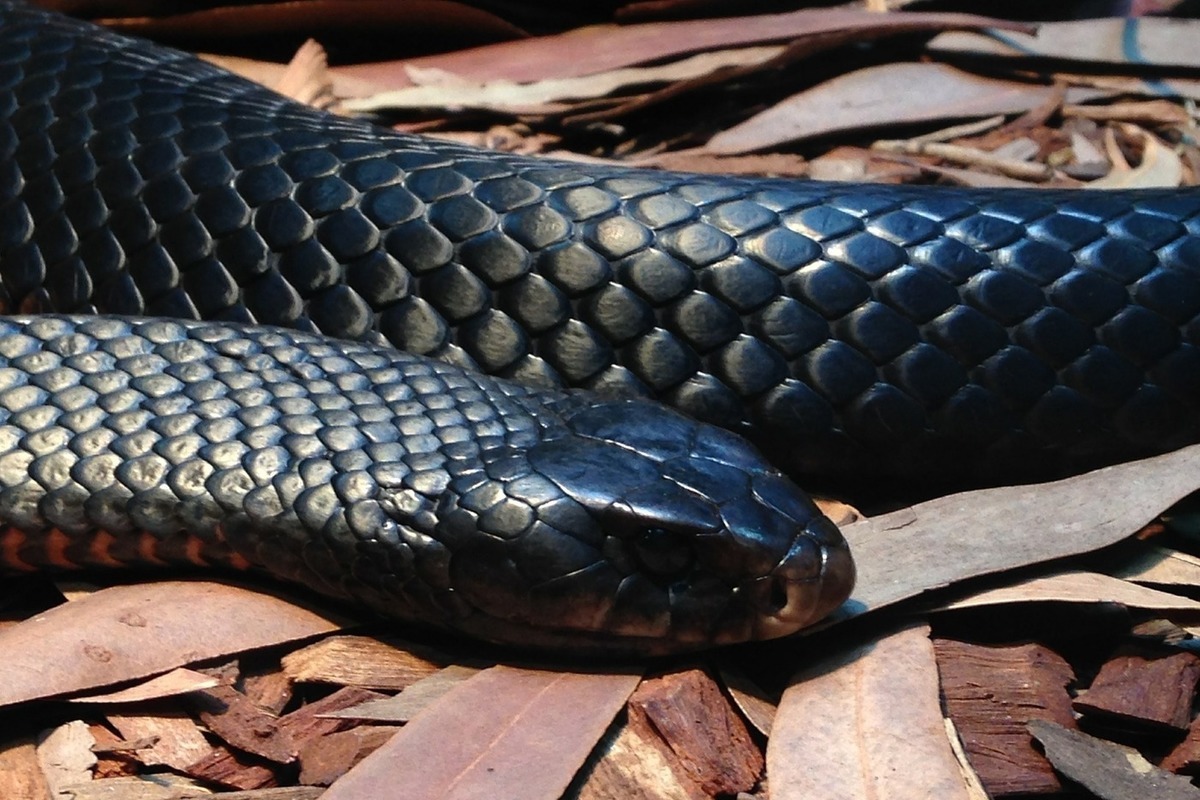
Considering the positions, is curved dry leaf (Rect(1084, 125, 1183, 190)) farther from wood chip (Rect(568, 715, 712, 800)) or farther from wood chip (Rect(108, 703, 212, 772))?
wood chip (Rect(108, 703, 212, 772))

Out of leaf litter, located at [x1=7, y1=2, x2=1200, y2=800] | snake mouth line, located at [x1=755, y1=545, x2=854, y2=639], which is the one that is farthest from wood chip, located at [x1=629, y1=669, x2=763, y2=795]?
snake mouth line, located at [x1=755, y1=545, x2=854, y2=639]

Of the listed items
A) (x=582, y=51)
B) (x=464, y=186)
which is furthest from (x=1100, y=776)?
(x=582, y=51)

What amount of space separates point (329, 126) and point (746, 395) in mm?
1084

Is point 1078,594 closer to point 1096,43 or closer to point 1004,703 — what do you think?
point 1004,703

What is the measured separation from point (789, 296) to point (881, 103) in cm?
162

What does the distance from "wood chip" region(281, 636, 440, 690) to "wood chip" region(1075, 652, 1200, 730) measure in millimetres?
1018

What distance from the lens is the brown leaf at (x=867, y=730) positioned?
6.18 feet

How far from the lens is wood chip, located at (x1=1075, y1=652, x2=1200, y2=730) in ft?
6.82

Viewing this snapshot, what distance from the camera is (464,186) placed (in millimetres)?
2693

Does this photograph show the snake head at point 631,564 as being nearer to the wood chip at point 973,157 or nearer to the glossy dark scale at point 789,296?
the glossy dark scale at point 789,296

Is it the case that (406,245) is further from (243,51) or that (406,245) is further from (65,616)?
(243,51)

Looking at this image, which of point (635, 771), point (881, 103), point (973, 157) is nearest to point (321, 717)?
point (635, 771)

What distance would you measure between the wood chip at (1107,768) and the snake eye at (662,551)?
57 centimetres

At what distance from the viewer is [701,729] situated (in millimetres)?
2020
